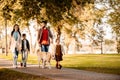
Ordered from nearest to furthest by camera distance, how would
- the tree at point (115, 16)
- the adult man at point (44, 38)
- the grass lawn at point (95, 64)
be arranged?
the adult man at point (44, 38)
the grass lawn at point (95, 64)
the tree at point (115, 16)

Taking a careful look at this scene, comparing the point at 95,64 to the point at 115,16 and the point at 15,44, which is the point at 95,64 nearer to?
the point at 15,44

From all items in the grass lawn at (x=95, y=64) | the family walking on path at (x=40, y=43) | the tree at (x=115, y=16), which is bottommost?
the grass lawn at (x=95, y=64)

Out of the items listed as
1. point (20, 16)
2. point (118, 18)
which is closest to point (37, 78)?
point (20, 16)

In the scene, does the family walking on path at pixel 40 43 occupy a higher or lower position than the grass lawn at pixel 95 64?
higher

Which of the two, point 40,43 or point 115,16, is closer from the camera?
point 40,43

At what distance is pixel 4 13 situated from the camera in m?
20.8

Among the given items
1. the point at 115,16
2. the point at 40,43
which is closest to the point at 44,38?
the point at 40,43

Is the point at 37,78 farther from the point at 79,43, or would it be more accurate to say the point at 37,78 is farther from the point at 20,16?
the point at 79,43

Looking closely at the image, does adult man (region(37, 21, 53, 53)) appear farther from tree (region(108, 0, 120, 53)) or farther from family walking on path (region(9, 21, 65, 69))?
tree (region(108, 0, 120, 53))

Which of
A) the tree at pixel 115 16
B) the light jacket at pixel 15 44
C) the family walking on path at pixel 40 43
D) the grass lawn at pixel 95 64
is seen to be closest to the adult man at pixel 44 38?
the family walking on path at pixel 40 43

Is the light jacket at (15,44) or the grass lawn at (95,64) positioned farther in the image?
the light jacket at (15,44)

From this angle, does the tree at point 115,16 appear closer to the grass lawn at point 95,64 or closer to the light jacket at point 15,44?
the grass lawn at point 95,64

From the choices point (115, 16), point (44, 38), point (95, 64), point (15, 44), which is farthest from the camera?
point (115, 16)

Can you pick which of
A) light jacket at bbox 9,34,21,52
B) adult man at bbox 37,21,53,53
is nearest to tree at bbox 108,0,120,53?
light jacket at bbox 9,34,21,52
